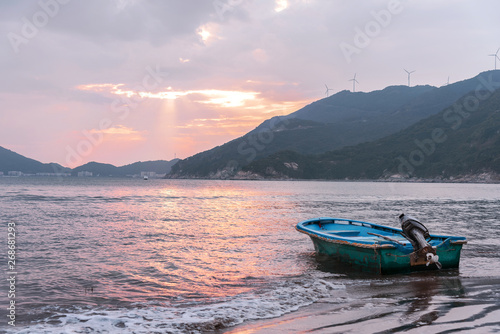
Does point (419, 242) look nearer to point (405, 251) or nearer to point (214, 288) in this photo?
point (405, 251)

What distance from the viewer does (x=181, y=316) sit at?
11.3m

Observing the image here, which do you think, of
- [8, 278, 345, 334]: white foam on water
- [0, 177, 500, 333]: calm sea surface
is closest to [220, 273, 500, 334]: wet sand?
[0, 177, 500, 333]: calm sea surface

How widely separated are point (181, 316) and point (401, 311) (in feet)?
19.9

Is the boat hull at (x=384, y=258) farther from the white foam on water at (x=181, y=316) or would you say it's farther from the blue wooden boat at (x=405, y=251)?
the white foam on water at (x=181, y=316)

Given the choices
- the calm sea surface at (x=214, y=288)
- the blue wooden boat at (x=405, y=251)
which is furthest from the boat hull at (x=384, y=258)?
the calm sea surface at (x=214, y=288)

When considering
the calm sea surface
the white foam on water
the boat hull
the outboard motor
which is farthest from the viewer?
the boat hull

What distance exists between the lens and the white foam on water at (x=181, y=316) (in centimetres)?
1027

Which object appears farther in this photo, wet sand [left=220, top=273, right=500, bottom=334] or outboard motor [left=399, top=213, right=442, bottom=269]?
outboard motor [left=399, top=213, right=442, bottom=269]

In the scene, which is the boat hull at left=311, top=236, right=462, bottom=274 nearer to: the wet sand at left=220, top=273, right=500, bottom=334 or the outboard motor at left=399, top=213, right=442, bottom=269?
the outboard motor at left=399, top=213, right=442, bottom=269

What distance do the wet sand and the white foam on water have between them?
64 centimetres

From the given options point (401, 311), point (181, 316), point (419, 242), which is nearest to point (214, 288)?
point (181, 316)

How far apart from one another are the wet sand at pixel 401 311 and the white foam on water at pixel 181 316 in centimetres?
64

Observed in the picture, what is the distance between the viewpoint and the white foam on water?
10.3m

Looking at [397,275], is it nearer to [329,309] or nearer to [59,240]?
[329,309]
